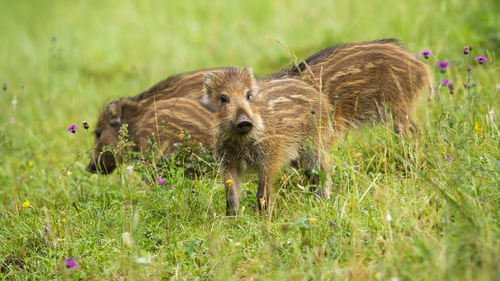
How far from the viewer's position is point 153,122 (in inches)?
220

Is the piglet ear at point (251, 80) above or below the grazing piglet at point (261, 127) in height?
above

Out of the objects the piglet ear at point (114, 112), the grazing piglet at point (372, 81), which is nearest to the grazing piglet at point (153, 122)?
the piglet ear at point (114, 112)

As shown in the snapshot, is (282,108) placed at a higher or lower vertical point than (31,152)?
higher

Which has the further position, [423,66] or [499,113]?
[423,66]

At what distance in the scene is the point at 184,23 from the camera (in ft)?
33.8

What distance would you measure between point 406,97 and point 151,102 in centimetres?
274

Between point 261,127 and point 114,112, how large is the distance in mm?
2411

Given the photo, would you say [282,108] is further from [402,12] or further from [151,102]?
[402,12]

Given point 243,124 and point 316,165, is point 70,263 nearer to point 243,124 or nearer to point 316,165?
point 243,124

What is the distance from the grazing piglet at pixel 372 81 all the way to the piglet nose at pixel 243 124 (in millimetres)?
984

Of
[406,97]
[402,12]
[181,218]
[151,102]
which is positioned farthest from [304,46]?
[181,218]

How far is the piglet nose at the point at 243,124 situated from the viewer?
4.09 meters

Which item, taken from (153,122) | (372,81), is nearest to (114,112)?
(153,122)

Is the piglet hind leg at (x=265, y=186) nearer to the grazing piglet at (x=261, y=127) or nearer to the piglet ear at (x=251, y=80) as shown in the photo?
the grazing piglet at (x=261, y=127)
